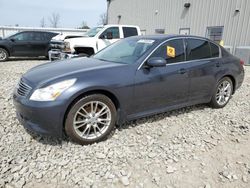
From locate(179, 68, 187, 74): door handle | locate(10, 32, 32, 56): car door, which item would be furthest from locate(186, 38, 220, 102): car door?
locate(10, 32, 32, 56): car door

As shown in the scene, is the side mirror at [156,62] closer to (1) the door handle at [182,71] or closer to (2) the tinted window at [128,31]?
(1) the door handle at [182,71]

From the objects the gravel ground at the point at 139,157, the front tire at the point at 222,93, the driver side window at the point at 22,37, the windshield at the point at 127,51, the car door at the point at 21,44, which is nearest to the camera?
the gravel ground at the point at 139,157

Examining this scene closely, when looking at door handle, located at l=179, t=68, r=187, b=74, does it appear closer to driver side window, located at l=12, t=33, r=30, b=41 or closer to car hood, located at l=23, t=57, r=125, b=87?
car hood, located at l=23, t=57, r=125, b=87

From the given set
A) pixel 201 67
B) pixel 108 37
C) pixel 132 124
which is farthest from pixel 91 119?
pixel 108 37

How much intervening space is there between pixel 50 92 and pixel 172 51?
2160 millimetres

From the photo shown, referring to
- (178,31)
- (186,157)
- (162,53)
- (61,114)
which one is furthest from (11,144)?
(178,31)

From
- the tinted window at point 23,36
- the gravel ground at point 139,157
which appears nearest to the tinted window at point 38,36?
the tinted window at point 23,36

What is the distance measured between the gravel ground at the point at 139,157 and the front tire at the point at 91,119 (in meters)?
0.14

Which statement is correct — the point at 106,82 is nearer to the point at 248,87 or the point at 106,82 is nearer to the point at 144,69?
the point at 144,69

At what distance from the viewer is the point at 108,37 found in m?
9.24

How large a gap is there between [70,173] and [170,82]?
2113mm

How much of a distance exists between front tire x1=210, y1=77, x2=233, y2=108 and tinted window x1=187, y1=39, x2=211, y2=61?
0.71 metres

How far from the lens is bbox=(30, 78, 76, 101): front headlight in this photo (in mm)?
2926

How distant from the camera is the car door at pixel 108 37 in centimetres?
884
